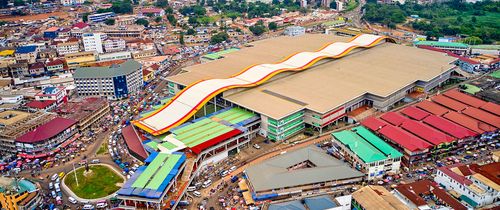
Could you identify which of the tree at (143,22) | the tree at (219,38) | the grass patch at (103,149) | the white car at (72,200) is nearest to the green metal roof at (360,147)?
the grass patch at (103,149)

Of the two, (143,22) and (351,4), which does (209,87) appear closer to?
(143,22)

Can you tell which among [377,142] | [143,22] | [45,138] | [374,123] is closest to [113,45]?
[143,22]

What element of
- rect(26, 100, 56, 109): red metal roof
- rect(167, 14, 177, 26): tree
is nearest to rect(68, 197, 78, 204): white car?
rect(26, 100, 56, 109): red metal roof

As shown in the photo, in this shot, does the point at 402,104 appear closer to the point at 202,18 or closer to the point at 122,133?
the point at 122,133

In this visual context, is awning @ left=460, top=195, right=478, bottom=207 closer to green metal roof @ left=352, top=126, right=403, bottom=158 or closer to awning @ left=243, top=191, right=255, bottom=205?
green metal roof @ left=352, top=126, right=403, bottom=158

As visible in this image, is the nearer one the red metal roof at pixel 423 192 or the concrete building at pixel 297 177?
the red metal roof at pixel 423 192

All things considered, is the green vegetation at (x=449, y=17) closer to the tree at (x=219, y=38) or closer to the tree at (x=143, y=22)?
the tree at (x=219, y=38)
